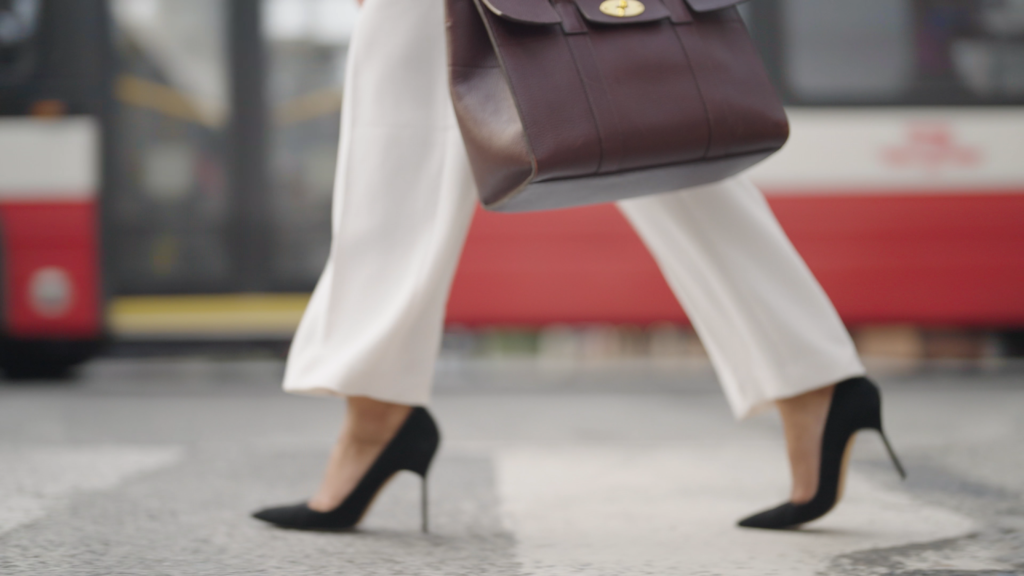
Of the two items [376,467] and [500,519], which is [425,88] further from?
[500,519]

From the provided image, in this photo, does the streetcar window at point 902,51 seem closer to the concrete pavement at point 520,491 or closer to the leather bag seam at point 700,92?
the concrete pavement at point 520,491

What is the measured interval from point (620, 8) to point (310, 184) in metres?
3.84

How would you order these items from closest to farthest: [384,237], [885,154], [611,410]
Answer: [384,237] → [611,410] → [885,154]

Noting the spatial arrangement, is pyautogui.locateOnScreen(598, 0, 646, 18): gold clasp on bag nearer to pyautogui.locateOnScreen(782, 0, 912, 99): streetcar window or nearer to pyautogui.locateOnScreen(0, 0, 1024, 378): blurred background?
pyautogui.locateOnScreen(0, 0, 1024, 378): blurred background

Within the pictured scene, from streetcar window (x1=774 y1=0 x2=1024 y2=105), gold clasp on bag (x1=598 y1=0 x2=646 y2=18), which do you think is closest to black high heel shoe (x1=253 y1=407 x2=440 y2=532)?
gold clasp on bag (x1=598 y1=0 x2=646 y2=18)

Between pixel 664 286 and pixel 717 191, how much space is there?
10.1 feet

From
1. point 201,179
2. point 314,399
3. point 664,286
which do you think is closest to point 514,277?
point 664,286

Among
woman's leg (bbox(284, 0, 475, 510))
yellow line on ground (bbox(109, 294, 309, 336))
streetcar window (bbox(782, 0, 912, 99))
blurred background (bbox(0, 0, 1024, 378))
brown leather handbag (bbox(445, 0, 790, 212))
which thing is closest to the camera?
brown leather handbag (bbox(445, 0, 790, 212))

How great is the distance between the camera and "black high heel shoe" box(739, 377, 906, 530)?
5.37ft

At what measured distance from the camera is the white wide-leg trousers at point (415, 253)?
1606mm

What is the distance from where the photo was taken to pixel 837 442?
5.39 ft

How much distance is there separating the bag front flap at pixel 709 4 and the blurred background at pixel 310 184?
319 centimetres

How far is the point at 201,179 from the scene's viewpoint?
504 cm

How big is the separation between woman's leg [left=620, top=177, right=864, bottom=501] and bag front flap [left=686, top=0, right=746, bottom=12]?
0.33m
